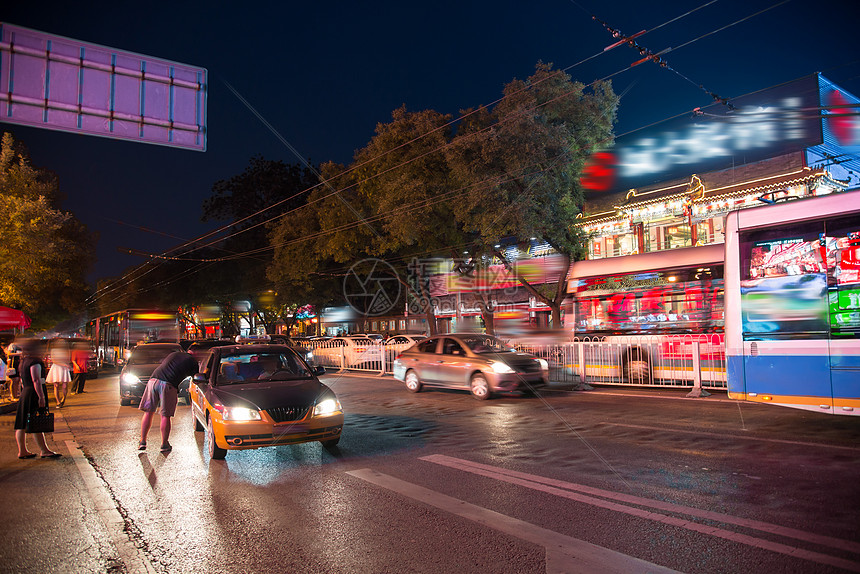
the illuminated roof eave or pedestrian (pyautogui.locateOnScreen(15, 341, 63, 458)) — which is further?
the illuminated roof eave

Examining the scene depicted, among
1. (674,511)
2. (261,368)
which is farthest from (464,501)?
(261,368)

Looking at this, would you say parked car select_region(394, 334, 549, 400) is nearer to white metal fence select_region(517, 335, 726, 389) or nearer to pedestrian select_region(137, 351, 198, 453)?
white metal fence select_region(517, 335, 726, 389)

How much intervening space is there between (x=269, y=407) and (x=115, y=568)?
3.16m

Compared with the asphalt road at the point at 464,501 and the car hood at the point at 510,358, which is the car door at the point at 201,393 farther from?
the car hood at the point at 510,358

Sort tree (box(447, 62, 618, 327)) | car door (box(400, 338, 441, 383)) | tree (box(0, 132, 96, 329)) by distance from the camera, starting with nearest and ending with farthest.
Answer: car door (box(400, 338, 441, 383)) → tree (box(0, 132, 96, 329)) → tree (box(447, 62, 618, 327))

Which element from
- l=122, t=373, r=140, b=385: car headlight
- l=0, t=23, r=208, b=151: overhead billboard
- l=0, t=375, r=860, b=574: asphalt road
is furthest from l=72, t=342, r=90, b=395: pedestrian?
l=0, t=23, r=208, b=151: overhead billboard

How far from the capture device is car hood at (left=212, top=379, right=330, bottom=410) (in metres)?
7.38

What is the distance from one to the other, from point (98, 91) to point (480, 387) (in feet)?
31.7

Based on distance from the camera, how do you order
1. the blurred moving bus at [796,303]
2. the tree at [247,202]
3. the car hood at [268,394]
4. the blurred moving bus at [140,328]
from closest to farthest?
the car hood at [268,394] → the blurred moving bus at [796,303] → the blurred moving bus at [140,328] → the tree at [247,202]

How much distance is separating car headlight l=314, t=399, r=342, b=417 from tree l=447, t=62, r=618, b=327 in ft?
45.4

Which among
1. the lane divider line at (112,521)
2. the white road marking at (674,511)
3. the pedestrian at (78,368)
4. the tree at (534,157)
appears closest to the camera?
the white road marking at (674,511)

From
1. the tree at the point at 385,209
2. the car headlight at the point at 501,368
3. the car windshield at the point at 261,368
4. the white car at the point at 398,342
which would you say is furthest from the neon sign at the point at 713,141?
the car windshield at the point at 261,368

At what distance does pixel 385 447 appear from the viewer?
834 centimetres

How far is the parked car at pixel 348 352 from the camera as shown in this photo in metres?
21.6
